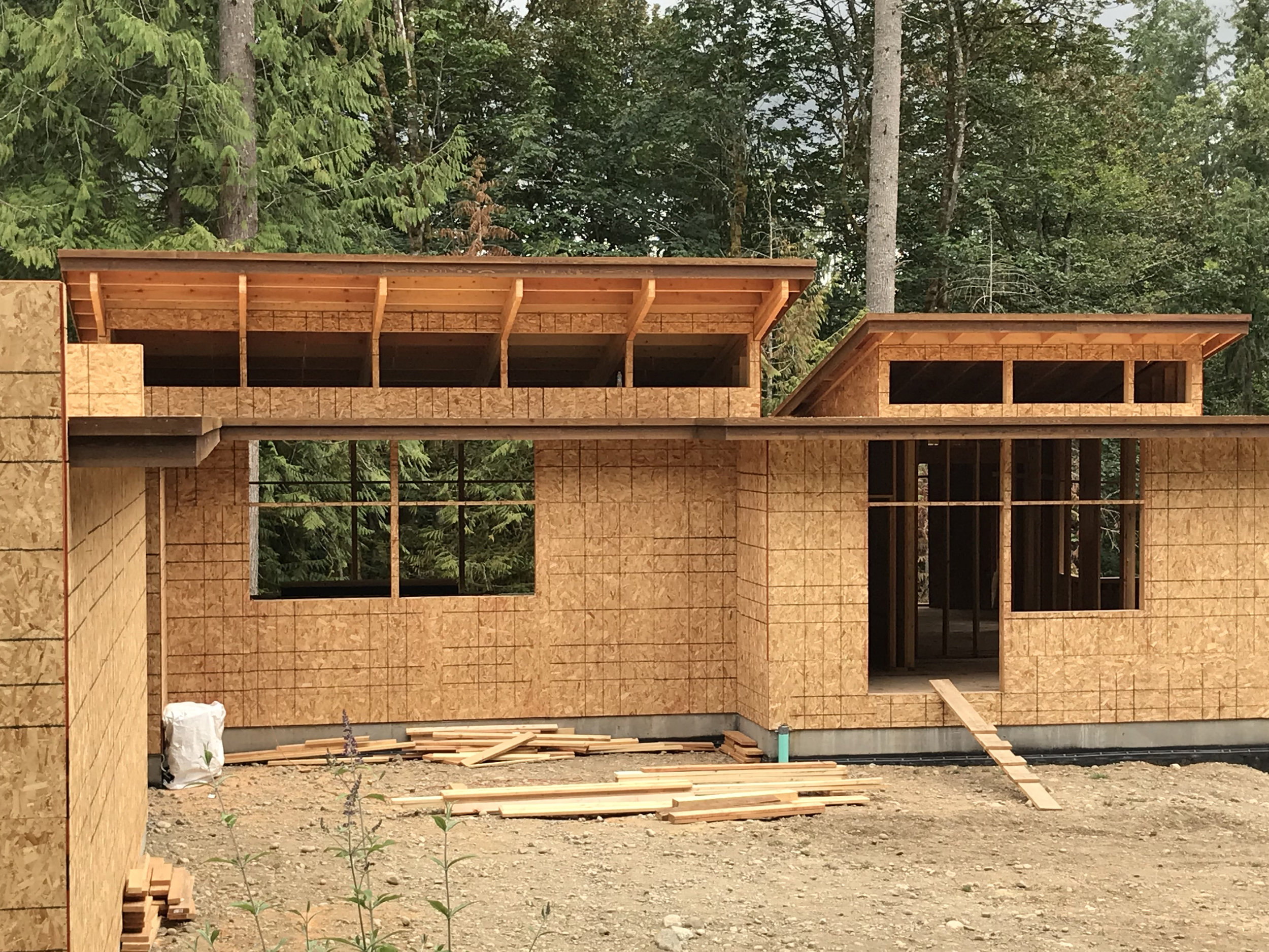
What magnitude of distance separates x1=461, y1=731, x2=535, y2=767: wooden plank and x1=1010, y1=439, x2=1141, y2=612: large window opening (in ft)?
21.0

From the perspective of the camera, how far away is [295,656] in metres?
13.8

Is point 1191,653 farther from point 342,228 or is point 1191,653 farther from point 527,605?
point 342,228

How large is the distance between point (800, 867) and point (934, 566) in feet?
36.7

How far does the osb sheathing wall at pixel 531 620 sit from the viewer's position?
13656 millimetres

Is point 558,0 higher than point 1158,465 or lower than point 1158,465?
higher

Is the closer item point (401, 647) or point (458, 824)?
point (458, 824)

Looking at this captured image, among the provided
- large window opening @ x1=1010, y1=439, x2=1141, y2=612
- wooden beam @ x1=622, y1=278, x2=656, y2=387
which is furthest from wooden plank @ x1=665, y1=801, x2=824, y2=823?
large window opening @ x1=1010, y1=439, x2=1141, y2=612

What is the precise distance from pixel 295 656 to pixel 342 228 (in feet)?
40.5

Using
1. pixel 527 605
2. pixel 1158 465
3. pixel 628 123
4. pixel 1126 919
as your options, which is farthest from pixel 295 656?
pixel 628 123

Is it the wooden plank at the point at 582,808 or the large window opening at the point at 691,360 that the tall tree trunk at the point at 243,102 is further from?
the wooden plank at the point at 582,808

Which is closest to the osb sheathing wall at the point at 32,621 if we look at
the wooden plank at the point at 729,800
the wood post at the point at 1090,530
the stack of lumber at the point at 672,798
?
the stack of lumber at the point at 672,798

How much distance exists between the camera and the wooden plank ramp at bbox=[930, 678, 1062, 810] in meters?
12.4

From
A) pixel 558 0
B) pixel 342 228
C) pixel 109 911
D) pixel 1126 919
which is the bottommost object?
pixel 1126 919

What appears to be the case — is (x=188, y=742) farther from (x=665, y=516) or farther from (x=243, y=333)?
(x=665, y=516)
